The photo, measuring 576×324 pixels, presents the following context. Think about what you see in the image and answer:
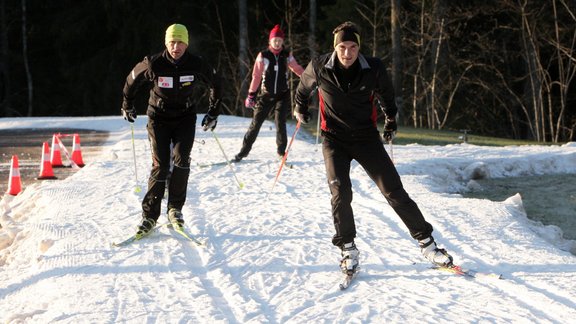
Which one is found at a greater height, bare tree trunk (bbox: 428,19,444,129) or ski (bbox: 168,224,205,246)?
bare tree trunk (bbox: 428,19,444,129)

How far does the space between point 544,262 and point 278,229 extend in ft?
8.31

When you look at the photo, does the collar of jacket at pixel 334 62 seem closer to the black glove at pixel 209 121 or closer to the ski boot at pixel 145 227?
the black glove at pixel 209 121

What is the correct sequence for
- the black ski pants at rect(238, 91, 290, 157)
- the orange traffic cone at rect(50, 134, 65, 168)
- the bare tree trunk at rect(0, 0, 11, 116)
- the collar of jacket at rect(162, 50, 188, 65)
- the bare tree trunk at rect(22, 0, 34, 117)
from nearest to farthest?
1. the collar of jacket at rect(162, 50, 188, 65)
2. the black ski pants at rect(238, 91, 290, 157)
3. the orange traffic cone at rect(50, 134, 65, 168)
4. the bare tree trunk at rect(0, 0, 11, 116)
5. the bare tree trunk at rect(22, 0, 34, 117)

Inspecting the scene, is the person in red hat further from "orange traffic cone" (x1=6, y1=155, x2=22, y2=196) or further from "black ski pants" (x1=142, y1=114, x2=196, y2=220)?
"black ski pants" (x1=142, y1=114, x2=196, y2=220)

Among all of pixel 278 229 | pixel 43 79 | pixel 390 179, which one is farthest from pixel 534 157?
pixel 43 79

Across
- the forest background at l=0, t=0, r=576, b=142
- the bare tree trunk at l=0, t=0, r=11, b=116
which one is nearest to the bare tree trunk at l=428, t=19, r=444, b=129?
the forest background at l=0, t=0, r=576, b=142

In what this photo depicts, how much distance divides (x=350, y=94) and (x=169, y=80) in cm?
198

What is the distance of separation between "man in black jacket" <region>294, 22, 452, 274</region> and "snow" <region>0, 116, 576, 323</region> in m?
0.37

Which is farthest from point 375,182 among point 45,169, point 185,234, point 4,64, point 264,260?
point 4,64

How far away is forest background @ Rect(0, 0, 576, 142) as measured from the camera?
26.7 m

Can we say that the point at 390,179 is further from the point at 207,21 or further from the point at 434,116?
the point at 207,21

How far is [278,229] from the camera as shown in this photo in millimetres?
7504

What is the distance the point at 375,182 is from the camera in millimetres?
5781

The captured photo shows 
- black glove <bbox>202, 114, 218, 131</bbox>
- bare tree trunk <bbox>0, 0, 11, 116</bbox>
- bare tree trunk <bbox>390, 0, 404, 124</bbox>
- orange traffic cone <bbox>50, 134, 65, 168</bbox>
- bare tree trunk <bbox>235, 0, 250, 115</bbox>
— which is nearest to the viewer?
black glove <bbox>202, 114, 218, 131</bbox>
